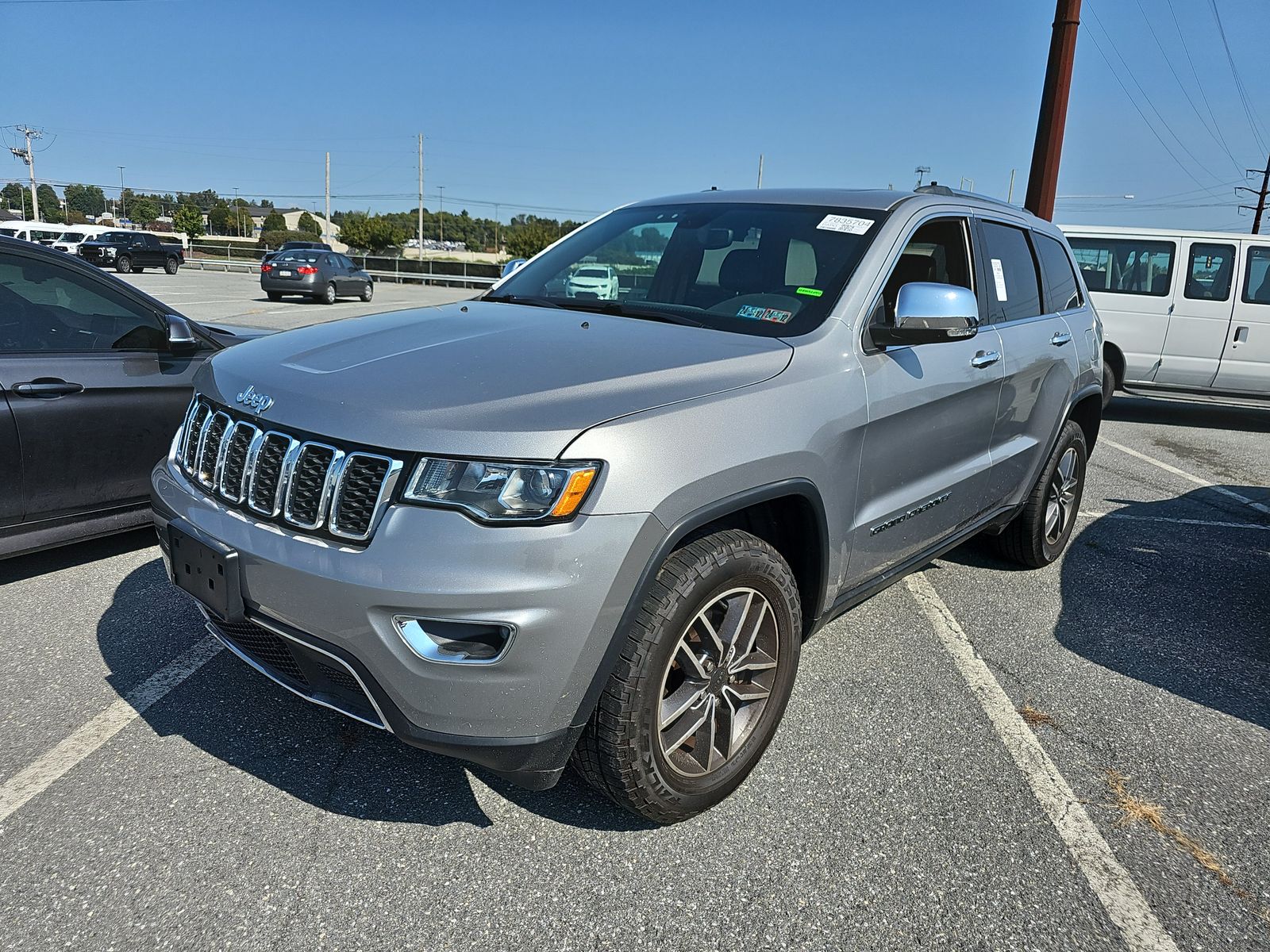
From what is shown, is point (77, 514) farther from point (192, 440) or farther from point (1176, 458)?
point (1176, 458)

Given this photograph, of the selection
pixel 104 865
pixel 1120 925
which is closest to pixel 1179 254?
pixel 1120 925

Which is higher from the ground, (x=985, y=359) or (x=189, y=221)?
(x=189, y=221)

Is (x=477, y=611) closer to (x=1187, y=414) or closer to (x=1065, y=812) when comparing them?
(x=1065, y=812)

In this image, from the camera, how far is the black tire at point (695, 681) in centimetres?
228

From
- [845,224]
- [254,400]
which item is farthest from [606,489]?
[845,224]

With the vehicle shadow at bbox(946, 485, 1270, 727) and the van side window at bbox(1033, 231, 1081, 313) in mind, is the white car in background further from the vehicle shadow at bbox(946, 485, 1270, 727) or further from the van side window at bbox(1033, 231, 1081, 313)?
the vehicle shadow at bbox(946, 485, 1270, 727)

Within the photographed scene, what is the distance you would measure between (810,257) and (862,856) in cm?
196

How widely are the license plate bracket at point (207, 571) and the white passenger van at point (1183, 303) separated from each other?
9.35 meters

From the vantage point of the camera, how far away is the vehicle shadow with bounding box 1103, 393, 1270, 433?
Answer: 10.6 m

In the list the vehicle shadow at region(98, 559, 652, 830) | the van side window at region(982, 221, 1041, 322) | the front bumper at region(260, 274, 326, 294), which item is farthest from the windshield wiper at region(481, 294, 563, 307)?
the front bumper at region(260, 274, 326, 294)

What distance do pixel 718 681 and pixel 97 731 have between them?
6.61 feet

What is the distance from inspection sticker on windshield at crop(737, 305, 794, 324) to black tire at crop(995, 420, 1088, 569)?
213 centimetres

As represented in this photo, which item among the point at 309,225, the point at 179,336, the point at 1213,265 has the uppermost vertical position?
the point at 309,225

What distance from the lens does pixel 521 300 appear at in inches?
144
